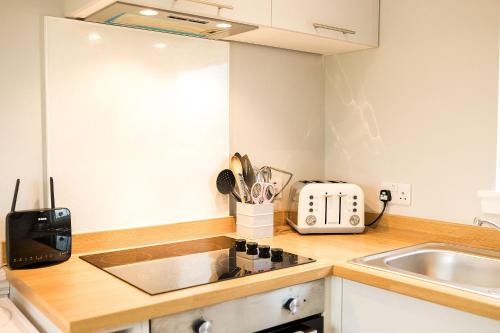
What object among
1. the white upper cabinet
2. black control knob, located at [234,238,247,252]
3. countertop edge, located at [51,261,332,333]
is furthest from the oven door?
the white upper cabinet

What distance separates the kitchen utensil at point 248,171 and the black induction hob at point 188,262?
11.5 inches

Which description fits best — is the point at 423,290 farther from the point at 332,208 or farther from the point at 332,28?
the point at 332,28

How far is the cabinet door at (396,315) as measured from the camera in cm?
131

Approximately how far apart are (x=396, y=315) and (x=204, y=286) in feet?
1.89

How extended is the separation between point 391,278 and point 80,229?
3.42 ft

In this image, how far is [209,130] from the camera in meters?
2.04

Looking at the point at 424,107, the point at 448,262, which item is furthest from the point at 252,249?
the point at 424,107

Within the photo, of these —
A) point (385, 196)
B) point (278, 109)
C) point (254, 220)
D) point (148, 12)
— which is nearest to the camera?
point (148, 12)

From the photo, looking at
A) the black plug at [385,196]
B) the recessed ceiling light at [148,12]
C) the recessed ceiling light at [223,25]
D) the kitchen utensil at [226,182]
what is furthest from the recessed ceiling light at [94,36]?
the black plug at [385,196]

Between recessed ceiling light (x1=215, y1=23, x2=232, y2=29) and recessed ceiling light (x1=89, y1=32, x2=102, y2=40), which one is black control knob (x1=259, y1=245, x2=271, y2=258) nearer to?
recessed ceiling light (x1=215, y1=23, x2=232, y2=29)

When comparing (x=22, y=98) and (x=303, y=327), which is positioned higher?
(x=22, y=98)

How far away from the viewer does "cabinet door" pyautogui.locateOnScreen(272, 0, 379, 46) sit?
1.87 metres

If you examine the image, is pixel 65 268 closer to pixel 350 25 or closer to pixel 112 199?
pixel 112 199

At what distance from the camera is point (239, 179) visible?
2043mm
